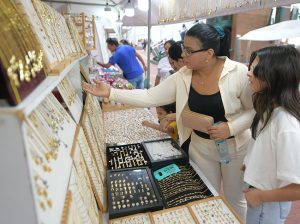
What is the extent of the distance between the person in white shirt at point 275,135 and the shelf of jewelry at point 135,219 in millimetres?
498

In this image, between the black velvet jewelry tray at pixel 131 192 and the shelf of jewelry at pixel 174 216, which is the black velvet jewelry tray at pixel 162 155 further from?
the shelf of jewelry at pixel 174 216

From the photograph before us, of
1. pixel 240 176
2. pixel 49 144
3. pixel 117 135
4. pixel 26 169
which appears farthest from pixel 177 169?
pixel 26 169

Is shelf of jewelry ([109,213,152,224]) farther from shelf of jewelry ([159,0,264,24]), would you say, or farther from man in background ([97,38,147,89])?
man in background ([97,38,147,89])

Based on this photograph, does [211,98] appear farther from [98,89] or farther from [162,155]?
[98,89]

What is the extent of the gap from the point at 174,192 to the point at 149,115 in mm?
1348

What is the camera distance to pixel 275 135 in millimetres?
1040

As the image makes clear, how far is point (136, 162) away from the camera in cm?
148

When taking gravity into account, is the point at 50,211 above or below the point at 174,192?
above

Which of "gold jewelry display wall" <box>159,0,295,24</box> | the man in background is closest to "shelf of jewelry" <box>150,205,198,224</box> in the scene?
"gold jewelry display wall" <box>159,0,295,24</box>

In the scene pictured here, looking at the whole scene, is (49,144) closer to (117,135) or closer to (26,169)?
(26,169)

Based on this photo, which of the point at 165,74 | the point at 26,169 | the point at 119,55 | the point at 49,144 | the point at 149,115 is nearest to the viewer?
the point at 26,169

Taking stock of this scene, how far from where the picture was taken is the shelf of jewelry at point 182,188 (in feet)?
3.92

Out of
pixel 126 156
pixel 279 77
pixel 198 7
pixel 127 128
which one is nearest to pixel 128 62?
pixel 198 7

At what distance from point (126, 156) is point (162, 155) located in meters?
0.24
